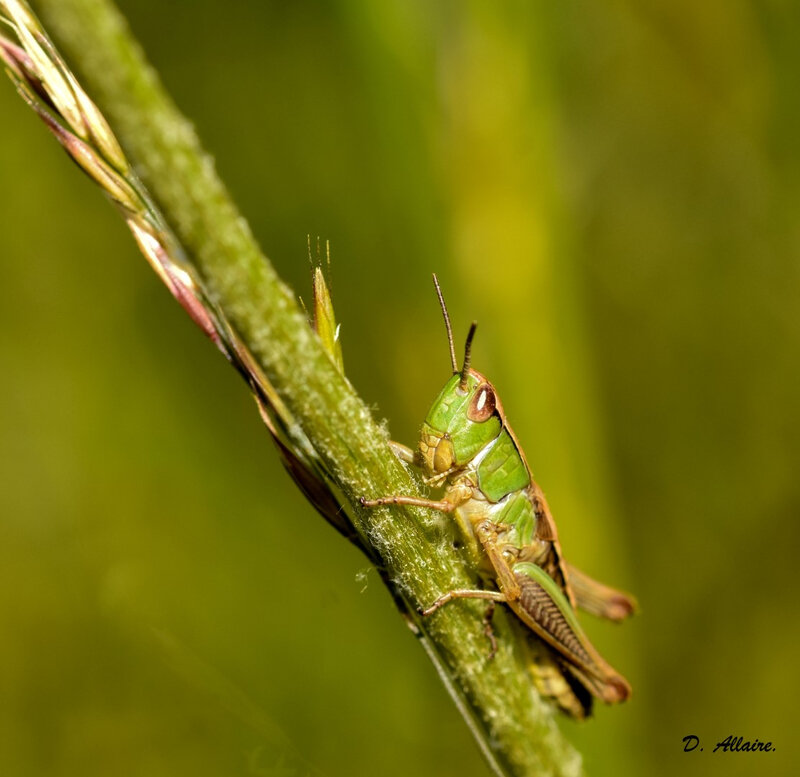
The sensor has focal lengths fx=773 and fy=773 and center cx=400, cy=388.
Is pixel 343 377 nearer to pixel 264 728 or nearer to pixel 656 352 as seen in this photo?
pixel 264 728

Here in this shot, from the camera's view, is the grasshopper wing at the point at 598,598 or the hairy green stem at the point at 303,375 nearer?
the hairy green stem at the point at 303,375

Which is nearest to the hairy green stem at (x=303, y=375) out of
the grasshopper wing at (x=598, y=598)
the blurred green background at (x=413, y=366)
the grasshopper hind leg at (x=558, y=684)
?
the grasshopper hind leg at (x=558, y=684)

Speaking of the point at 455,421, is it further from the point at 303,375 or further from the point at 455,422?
the point at 303,375

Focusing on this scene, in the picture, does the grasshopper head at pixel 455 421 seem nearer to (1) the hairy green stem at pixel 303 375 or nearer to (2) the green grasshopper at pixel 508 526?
(2) the green grasshopper at pixel 508 526

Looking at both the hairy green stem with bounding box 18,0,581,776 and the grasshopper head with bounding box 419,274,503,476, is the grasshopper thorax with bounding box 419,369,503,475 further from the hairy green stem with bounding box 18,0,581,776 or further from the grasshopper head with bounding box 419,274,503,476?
the hairy green stem with bounding box 18,0,581,776

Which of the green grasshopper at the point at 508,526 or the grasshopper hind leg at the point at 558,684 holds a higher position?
the green grasshopper at the point at 508,526

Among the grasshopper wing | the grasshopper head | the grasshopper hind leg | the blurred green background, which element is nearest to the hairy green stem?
the grasshopper hind leg
